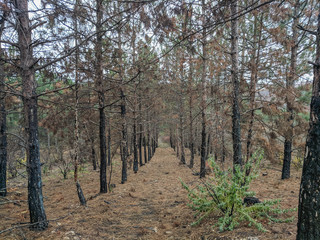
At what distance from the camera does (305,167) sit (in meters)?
2.59

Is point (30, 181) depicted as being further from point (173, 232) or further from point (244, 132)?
point (244, 132)

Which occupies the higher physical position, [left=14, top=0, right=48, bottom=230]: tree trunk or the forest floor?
[left=14, top=0, right=48, bottom=230]: tree trunk

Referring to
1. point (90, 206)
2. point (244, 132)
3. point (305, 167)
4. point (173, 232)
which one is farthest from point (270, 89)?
point (90, 206)

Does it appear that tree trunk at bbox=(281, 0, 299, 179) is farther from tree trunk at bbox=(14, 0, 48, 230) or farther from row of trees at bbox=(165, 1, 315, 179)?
tree trunk at bbox=(14, 0, 48, 230)

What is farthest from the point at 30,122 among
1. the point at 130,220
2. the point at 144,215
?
the point at 144,215

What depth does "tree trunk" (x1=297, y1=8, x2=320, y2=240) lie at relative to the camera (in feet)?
8.14

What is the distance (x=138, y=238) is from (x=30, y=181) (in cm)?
262

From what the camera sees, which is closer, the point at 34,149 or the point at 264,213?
the point at 264,213

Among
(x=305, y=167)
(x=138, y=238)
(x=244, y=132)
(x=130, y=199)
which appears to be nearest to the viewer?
(x=305, y=167)

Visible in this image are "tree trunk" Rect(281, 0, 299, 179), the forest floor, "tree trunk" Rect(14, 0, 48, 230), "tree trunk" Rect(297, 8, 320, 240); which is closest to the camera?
"tree trunk" Rect(297, 8, 320, 240)

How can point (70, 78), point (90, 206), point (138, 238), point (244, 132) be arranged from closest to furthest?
point (138, 238), point (70, 78), point (90, 206), point (244, 132)

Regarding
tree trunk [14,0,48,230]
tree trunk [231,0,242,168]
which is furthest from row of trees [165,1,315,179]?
tree trunk [14,0,48,230]

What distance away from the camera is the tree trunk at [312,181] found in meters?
2.48

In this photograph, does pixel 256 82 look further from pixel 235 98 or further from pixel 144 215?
pixel 144 215
